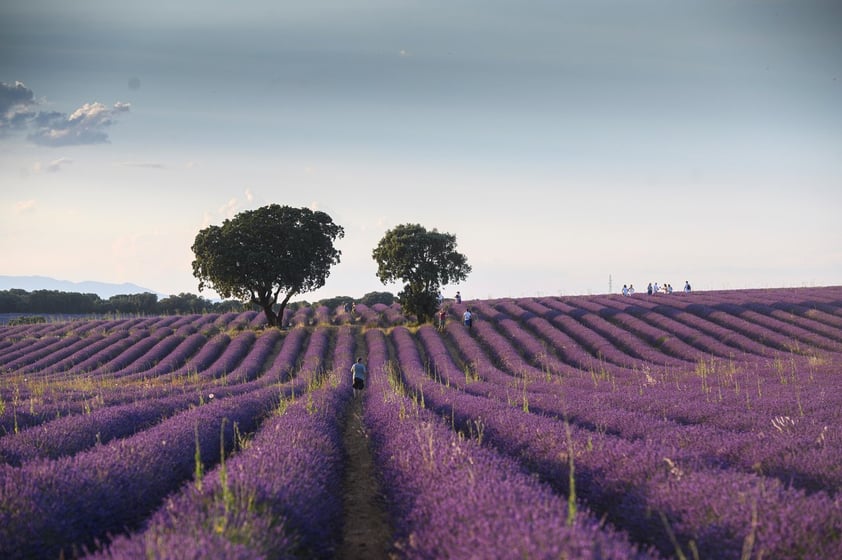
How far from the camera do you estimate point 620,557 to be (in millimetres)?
3254

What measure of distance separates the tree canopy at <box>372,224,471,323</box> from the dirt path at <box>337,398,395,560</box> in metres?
25.6

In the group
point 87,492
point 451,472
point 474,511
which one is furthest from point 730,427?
point 87,492

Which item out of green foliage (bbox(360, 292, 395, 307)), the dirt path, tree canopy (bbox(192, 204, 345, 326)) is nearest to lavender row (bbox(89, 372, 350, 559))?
the dirt path

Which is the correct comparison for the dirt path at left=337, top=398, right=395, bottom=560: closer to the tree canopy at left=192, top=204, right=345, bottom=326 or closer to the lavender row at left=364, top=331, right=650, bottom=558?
the lavender row at left=364, top=331, right=650, bottom=558

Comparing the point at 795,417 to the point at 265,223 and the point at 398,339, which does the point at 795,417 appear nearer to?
the point at 398,339

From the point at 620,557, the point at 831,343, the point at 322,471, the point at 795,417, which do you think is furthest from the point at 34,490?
the point at 831,343

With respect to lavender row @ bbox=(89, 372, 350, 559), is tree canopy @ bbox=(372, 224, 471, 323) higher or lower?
higher

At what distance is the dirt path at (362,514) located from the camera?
5488 millimetres

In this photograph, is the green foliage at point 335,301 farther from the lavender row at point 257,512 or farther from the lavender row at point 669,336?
the lavender row at point 257,512

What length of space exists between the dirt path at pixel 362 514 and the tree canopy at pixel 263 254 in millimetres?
25383

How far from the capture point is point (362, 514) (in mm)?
6578

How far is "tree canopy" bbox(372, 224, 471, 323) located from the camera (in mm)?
35469

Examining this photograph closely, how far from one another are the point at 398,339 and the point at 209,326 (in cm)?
1346

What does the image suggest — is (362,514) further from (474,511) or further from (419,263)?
(419,263)
